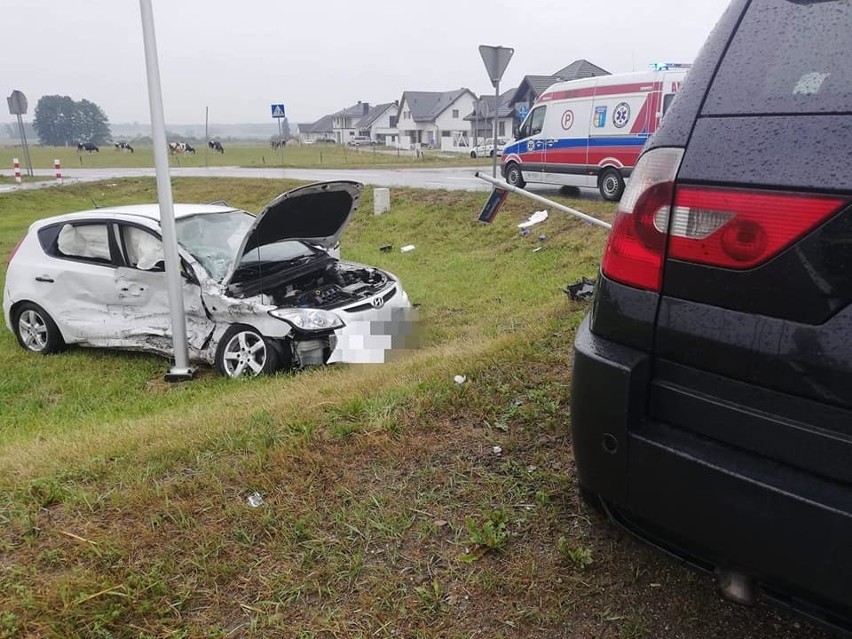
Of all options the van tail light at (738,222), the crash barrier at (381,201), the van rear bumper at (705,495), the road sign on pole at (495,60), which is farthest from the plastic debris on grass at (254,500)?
the crash barrier at (381,201)

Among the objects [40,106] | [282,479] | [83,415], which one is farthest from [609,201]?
[40,106]

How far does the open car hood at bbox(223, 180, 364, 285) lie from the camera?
17.8ft

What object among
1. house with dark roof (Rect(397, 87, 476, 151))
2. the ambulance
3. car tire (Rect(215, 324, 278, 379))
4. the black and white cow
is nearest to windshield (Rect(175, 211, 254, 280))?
car tire (Rect(215, 324, 278, 379))

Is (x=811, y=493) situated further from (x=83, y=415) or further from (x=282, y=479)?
(x=83, y=415)

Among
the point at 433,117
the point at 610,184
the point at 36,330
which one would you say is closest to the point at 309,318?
the point at 36,330

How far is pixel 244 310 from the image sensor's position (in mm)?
5449

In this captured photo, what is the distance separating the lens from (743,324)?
1432mm

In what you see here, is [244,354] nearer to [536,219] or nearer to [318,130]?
[536,219]

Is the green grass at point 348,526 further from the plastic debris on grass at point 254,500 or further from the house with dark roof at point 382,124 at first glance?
the house with dark roof at point 382,124

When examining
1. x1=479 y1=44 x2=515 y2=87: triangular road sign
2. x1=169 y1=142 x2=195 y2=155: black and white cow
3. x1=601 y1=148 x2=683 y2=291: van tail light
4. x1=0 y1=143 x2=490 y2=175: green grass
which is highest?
x1=479 y1=44 x2=515 y2=87: triangular road sign

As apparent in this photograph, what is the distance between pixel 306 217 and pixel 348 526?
4190 millimetres

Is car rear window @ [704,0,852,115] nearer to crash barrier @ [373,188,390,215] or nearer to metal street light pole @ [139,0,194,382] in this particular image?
metal street light pole @ [139,0,194,382]

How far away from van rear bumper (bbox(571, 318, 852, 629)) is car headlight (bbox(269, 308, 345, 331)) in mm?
3745

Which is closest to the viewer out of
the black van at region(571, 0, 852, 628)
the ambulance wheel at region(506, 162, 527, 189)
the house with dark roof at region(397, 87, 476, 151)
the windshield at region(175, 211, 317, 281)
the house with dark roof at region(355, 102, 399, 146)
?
the black van at region(571, 0, 852, 628)
